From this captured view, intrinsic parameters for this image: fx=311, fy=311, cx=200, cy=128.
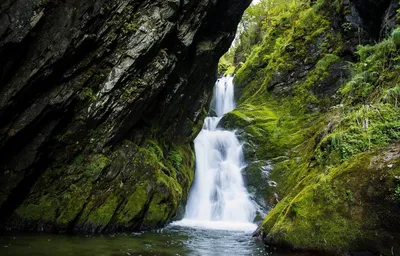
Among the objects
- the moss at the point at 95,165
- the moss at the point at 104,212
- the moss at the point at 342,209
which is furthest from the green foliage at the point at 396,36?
the moss at the point at 104,212

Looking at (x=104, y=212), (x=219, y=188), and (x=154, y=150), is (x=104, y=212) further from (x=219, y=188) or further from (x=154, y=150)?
(x=219, y=188)

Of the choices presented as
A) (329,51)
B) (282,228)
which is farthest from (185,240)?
(329,51)

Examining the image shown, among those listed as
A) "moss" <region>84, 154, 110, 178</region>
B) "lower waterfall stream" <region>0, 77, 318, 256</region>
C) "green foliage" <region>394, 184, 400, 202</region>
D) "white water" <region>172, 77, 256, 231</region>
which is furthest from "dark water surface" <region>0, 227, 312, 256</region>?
"white water" <region>172, 77, 256, 231</region>

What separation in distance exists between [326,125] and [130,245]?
10.3 meters

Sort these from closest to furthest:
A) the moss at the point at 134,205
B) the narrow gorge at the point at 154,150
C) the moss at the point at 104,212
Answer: the narrow gorge at the point at 154,150 → the moss at the point at 104,212 → the moss at the point at 134,205

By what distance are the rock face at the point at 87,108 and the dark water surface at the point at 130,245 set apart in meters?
1.12

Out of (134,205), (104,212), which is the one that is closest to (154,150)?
(134,205)

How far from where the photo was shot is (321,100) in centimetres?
1953

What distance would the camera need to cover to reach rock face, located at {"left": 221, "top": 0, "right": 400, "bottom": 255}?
23.0 feet

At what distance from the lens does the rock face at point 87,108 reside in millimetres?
A: 8805

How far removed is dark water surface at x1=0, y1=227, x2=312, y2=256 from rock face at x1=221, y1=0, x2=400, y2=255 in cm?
112

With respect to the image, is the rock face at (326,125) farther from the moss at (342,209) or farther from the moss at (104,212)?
the moss at (104,212)

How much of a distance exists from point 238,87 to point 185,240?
19.9 m

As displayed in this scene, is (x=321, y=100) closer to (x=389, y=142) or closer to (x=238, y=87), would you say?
(x=238, y=87)
